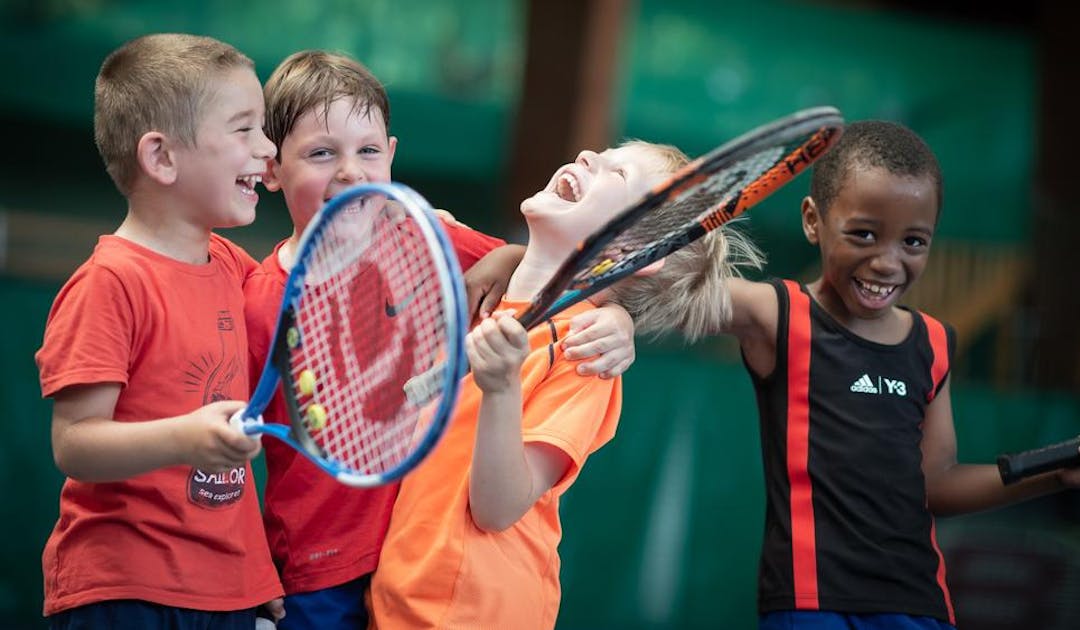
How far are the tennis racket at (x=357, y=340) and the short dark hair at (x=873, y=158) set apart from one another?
104 cm

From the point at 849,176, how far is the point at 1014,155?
631 centimetres

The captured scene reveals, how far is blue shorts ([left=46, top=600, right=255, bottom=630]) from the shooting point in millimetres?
1987

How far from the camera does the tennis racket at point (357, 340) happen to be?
1811 millimetres

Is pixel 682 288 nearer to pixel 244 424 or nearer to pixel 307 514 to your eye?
pixel 307 514

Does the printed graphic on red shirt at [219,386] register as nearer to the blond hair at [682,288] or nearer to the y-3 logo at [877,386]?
the blond hair at [682,288]

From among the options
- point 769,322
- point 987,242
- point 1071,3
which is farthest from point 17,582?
point 1071,3

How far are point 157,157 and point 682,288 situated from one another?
3.17 feet

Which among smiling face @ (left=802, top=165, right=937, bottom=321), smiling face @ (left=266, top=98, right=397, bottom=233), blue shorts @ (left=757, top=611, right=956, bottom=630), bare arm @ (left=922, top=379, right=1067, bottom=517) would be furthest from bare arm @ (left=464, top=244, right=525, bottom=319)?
bare arm @ (left=922, top=379, right=1067, bottom=517)

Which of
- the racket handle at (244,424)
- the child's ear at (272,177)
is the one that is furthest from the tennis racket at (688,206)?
the child's ear at (272,177)

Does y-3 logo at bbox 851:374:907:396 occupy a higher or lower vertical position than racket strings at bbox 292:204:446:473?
lower

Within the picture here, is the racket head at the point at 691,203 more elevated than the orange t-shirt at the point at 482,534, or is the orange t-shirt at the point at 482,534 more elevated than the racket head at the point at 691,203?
the racket head at the point at 691,203

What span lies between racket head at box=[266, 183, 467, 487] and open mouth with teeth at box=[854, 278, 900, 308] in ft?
3.39

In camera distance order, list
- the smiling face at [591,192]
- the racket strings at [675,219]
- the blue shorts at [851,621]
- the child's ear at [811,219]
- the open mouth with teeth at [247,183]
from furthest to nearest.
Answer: the child's ear at [811,219], the blue shorts at [851,621], the smiling face at [591,192], the open mouth with teeth at [247,183], the racket strings at [675,219]

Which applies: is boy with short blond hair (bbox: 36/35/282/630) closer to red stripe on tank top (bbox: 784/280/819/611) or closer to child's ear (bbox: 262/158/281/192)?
child's ear (bbox: 262/158/281/192)
